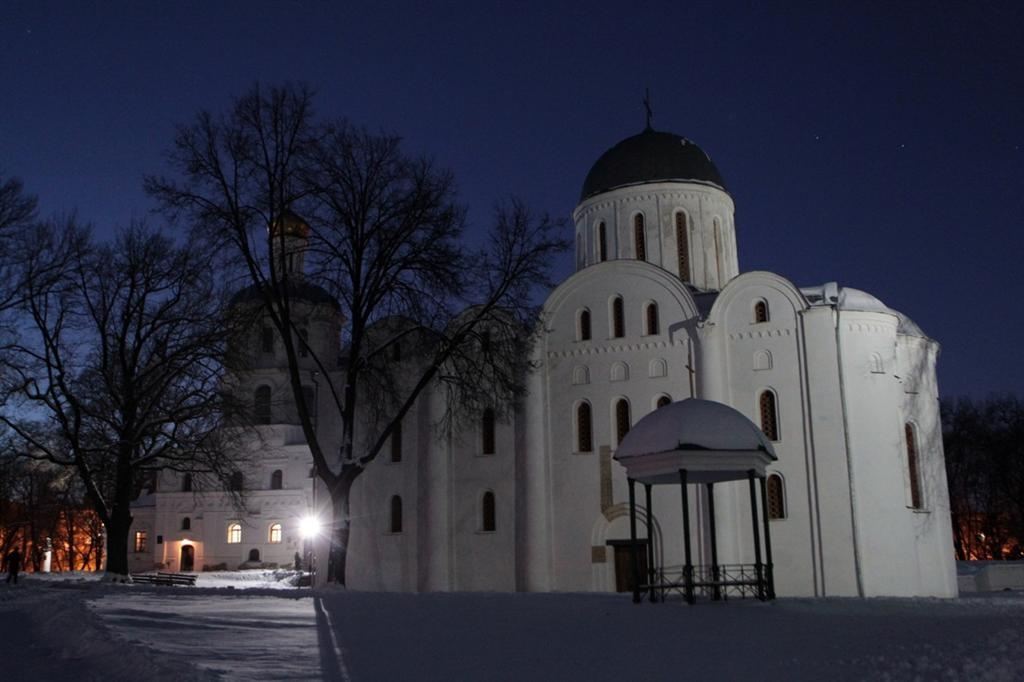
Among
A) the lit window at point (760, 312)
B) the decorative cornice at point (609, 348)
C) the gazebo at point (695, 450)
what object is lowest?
the gazebo at point (695, 450)

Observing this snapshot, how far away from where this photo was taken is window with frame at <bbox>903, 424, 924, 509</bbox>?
26.5 m

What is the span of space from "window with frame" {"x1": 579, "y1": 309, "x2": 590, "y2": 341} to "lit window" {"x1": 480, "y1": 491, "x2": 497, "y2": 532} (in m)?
5.28

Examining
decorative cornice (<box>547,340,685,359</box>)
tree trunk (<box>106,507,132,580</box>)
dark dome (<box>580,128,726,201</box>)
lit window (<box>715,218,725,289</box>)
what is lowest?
tree trunk (<box>106,507,132,580</box>)

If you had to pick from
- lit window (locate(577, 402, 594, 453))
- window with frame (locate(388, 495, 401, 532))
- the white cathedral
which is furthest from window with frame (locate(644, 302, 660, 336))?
window with frame (locate(388, 495, 401, 532))

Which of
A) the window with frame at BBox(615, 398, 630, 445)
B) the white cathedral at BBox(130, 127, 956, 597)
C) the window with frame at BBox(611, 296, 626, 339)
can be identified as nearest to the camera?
the white cathedral at BBox(130, 127, 956, 597)

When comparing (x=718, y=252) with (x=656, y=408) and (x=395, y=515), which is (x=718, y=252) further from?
(x=395, y=515)

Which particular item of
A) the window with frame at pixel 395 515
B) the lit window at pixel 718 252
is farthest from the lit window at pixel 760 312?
the window with frame at pixel 395 515

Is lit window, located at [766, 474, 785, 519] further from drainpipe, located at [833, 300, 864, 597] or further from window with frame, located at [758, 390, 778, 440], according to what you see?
drainpipe, located at [833, 300, 864, 597]

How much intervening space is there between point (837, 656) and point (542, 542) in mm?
18021

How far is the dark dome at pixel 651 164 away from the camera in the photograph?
32.4 metres

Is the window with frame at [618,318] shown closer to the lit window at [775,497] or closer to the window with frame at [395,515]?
the lit window at [775,497]

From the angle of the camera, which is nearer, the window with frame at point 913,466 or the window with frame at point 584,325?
the window with frame at point 913,466

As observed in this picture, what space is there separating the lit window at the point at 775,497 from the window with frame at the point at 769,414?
1.10 metres

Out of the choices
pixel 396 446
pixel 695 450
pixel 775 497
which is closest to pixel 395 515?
pixel 396 446
